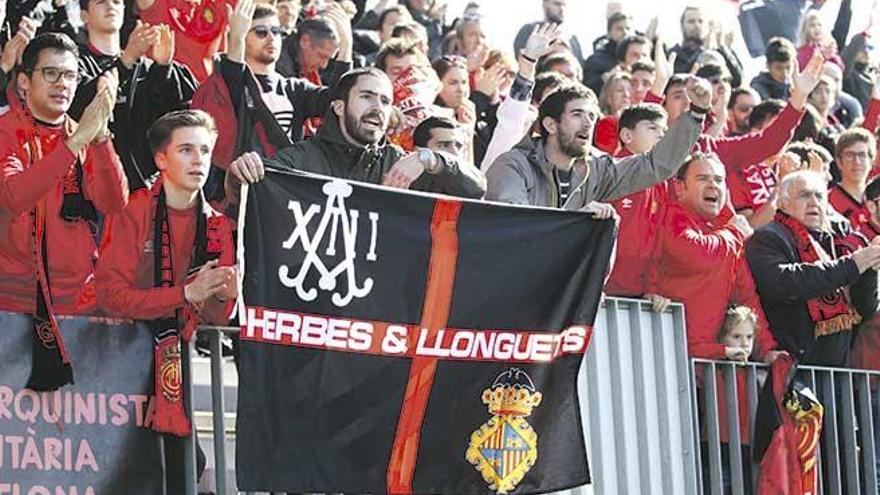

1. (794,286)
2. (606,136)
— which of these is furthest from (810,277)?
(606,136)

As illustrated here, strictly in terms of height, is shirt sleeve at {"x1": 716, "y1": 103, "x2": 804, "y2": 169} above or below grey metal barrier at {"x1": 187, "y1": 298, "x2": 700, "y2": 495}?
above

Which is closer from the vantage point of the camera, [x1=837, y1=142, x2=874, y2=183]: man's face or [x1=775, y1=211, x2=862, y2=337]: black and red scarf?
[x1=775, y1=211, x2=862, y2=337]: black and red scarf

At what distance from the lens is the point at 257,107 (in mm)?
10727

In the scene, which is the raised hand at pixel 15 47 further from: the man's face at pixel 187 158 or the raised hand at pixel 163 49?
the man's face at pixel 187 158

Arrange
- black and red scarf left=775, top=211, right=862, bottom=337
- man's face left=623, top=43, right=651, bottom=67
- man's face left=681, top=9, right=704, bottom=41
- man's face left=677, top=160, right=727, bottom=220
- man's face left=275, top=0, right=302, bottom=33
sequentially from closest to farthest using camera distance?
black and red scarf left=775, top=211, right=862, bottom=337
man's face left=677, top=160, right=727, bottom=220
man's face left=275, top=0, right=302, bottom=33
man's face left=623, top=43, right=651, bottom=67
man's face left=681, top=9, right=704, bottom=41

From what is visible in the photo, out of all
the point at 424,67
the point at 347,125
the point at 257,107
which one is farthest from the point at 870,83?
the point at 347,125

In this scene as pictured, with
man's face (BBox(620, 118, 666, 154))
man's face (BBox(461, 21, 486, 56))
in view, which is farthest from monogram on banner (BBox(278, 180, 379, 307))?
man's face (BBox(461, 21, 486, 56))

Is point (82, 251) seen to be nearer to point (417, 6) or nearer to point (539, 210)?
point (539, 210)

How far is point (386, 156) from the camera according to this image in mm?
9227

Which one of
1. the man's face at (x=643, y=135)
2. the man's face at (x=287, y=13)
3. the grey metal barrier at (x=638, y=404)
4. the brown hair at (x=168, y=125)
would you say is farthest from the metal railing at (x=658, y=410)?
the man's face at (x=287, y=13)

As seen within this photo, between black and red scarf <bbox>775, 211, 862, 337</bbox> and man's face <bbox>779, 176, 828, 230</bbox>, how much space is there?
0.13 feet

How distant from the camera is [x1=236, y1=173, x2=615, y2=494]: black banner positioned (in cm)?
828

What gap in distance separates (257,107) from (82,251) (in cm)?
234

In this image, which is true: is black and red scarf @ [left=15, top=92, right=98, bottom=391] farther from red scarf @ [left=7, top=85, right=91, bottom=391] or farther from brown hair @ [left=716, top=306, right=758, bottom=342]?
brown hair @ [left=716, top=306, right=758, bottom=342]
